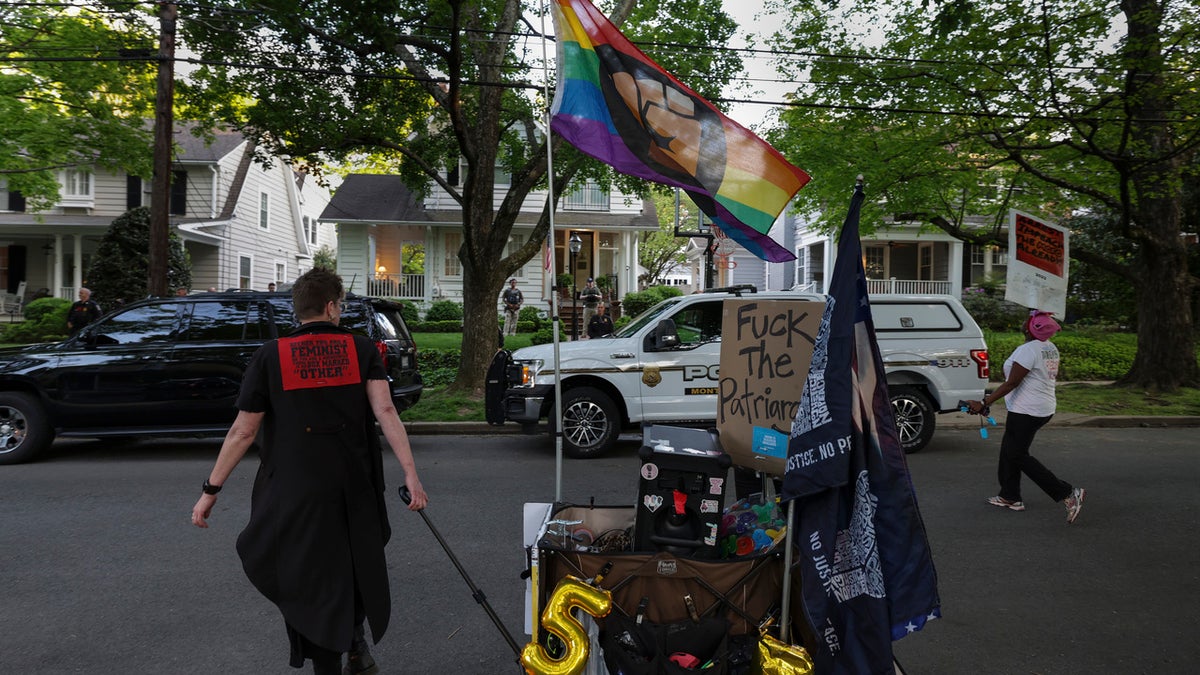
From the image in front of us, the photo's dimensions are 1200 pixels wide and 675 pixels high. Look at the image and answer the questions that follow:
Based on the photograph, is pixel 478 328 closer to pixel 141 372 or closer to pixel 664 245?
pixel 141 372

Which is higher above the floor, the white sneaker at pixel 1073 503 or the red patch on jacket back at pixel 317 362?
the red patch on jacket back at pixel 317 362

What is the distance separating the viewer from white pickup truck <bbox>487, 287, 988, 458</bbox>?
9.18 metres

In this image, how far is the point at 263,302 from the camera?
938cm

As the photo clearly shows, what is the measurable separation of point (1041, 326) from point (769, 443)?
161 inches

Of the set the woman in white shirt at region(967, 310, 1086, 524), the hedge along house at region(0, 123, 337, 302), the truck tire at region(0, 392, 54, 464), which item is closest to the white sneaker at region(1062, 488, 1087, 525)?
the woman in white shirt at region(967, 310, 1086, 524)

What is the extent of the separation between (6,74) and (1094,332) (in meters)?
27.3

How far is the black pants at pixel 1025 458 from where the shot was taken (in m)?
6.50

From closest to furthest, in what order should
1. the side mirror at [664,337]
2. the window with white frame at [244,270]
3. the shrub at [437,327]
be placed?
1. the side mirror at [664,337]
2. the shrub at [437,327]
3. the window with white frame at [244,270]

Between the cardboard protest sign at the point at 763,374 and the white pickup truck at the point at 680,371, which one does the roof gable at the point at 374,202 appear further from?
the cardboard protest sign at the point at 763,374

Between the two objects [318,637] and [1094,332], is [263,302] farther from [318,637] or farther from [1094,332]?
[1094,332]

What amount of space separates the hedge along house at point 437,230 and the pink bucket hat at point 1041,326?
64.7 feet

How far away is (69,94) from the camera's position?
1537 cm

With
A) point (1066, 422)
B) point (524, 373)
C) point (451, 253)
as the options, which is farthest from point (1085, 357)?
point (451, 253)

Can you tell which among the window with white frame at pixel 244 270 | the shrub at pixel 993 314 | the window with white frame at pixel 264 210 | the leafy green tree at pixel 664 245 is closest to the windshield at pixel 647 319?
the shrub at pixel 993 314
